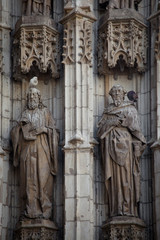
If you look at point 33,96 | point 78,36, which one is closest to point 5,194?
point 33,96

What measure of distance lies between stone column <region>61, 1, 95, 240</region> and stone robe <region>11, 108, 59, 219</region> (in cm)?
36

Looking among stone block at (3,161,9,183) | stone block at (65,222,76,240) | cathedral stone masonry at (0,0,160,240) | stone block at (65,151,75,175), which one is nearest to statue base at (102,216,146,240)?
cathedral stone masonry at (0,0,160,240)

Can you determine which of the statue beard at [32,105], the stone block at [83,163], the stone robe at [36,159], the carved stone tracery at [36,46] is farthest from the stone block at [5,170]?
the carved stone tracery at [36,46]

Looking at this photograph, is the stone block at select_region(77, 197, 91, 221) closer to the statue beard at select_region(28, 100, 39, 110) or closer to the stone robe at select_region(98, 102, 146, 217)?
the stone robe at select_region(98, 102, 146, 217)

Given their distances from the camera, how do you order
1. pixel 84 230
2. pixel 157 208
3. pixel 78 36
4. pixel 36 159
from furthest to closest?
pixel 78 36, pixel 36 159, pixel 157 208, pixel 84 230

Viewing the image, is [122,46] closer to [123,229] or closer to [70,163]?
[70,163]

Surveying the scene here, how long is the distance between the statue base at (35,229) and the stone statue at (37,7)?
3.95 meters

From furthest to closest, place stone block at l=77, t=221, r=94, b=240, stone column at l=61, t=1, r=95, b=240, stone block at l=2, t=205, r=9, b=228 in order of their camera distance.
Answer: stone block at l=2, t=205, r=9, b=228, stone column at l=61, t=1, r=95, b=240, stone block at l=77, t=221, r=94, b=240

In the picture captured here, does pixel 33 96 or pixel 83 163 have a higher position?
pixel 33 96

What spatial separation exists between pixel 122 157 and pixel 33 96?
2004 millimetres

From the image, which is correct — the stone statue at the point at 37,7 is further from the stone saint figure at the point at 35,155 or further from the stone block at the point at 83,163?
the stone block at the point at 83,163

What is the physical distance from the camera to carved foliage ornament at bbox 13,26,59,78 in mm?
21672

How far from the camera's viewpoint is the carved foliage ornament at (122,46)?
2161 cm

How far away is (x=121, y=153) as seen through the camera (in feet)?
68.9
